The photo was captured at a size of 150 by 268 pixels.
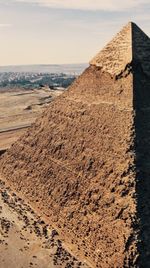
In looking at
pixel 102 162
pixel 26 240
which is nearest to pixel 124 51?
pixel 102 162

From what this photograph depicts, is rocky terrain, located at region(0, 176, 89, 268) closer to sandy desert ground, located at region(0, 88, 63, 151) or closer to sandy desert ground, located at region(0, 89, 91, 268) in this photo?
sandy desert ground, located at region(0, 89, 91, 268)

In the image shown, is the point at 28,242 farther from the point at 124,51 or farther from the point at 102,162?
the point at 124,51

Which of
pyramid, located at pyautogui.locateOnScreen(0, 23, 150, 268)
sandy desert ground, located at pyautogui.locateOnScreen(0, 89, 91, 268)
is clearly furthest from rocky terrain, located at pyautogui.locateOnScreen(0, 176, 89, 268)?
pyramid, located at pyautogui.locateOnScreen(0, 23, 150, 268)

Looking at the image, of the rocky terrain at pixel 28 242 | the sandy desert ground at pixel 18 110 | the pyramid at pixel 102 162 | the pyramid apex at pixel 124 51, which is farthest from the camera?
the sandy desert ground at pixel 18 110

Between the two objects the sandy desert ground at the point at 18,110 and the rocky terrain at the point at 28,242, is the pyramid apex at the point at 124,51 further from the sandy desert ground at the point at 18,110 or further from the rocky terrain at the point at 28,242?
the sandy desert ground at the point at 18,110

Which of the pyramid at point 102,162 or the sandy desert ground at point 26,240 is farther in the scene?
the sandy desert ground at point 26,240

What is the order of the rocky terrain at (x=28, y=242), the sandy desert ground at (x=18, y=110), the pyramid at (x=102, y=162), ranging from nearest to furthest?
the pyramid at (x=102, y=162) < the rocky terrain at (x=28, y=242) < the sandy desert ground at (x=18, y=110)

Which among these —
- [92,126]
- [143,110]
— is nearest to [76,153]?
[92,126]

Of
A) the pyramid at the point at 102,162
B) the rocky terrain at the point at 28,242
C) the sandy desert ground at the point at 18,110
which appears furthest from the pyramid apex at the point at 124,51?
the sandy desert ground at the point at 18,110
